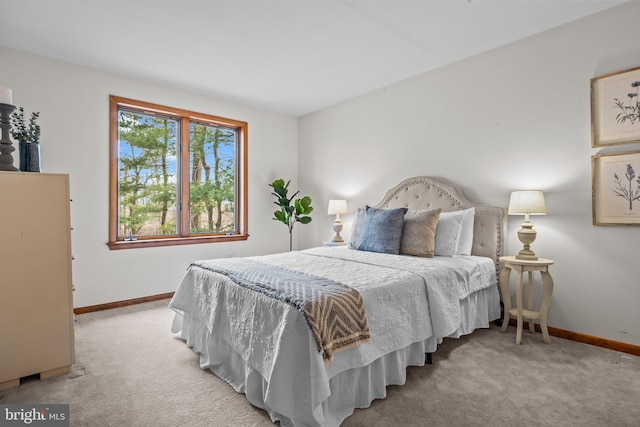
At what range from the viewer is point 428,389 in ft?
6.47

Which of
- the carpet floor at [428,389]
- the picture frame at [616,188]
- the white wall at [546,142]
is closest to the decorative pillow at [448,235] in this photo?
the white wall at [546,142]

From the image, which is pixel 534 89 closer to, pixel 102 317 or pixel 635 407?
pixel 635 407

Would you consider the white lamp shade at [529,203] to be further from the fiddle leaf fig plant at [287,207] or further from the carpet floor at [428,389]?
the fiddle leaf fig plant at [287,207]

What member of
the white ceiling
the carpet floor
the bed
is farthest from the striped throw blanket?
the white ceiling

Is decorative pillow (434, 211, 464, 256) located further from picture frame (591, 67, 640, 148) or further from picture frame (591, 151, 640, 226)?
picture frame (591, 67, 640, 148)

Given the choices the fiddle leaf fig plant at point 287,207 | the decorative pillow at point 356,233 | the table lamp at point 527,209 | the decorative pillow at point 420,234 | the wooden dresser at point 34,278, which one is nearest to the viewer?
the wooden dresser at point 34,278

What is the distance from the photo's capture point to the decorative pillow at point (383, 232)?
122 inches

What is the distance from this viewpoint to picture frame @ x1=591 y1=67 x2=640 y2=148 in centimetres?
246

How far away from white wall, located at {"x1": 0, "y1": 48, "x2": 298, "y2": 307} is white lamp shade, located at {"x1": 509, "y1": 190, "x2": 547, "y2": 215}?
3585mm

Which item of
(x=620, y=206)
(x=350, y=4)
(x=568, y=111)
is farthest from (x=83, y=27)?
(x=620, y=206)

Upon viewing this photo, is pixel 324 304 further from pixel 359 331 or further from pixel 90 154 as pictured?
pixel 90 154

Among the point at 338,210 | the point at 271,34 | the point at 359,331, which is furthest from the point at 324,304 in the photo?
the point at 338,210

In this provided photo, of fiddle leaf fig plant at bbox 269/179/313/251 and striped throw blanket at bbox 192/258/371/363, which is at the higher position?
fiddle leaf fig plant at bbox 269/179/313/251

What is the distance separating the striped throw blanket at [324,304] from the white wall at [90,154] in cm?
230
